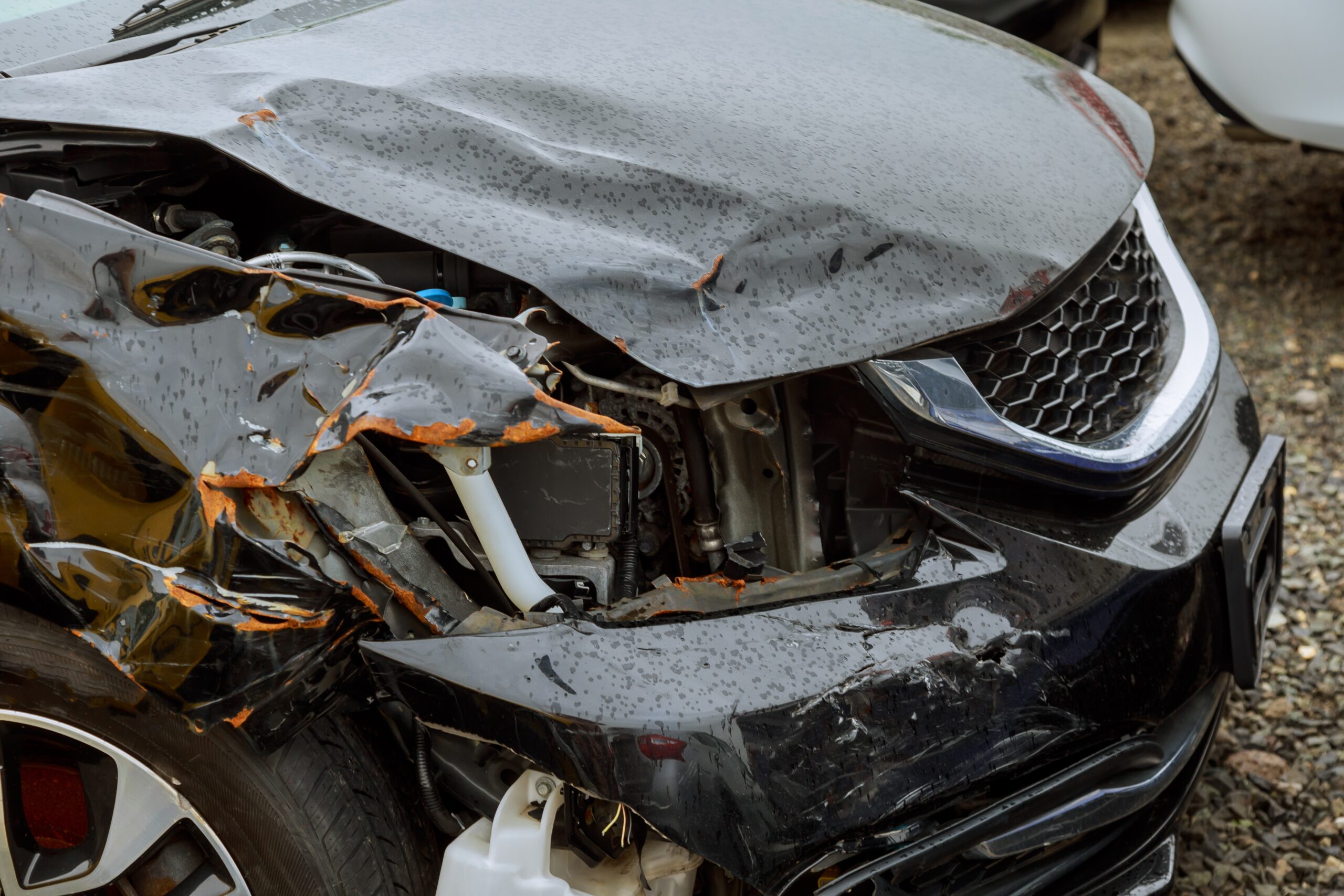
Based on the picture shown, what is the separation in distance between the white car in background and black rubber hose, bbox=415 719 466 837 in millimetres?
3285

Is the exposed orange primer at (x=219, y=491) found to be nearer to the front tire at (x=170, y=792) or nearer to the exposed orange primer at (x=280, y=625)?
the exposed orange primer at (x=280, y=625)

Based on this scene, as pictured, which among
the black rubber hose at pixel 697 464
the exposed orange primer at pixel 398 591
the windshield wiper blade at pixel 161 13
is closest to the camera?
the exposed orange primer at pixel 398 591

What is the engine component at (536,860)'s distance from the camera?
4.55 feet

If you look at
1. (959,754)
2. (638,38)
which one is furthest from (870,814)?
(638,38)

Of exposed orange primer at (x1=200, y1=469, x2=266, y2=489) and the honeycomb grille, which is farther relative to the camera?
the honeycomb grille

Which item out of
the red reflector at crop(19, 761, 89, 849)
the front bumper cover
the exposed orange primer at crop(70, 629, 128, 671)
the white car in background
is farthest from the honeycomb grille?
the white car in background

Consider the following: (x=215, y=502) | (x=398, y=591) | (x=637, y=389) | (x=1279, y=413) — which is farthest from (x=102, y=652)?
(x=1279, y=413)

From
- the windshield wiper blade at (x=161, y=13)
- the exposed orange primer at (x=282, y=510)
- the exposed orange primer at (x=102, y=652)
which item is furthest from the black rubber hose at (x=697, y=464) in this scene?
the windshield wiper blade at (x=161, y=13)

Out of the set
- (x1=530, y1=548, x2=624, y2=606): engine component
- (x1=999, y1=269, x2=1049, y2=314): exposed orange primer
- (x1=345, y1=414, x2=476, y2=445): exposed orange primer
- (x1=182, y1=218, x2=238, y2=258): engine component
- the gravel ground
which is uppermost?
(x1=182, y1=218, x2=238, y2=258): engine component

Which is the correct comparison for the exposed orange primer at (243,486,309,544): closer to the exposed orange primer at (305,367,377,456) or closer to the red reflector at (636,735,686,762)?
the exposed orange primer at (305,367,377,456)

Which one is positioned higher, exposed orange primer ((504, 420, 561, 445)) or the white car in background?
exposed orange primer ((504, 420, 561, 445))

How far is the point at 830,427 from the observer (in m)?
1.65

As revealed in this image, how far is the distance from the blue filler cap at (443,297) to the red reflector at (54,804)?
0.76 metres

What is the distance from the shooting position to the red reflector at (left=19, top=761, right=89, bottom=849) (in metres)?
1.50
